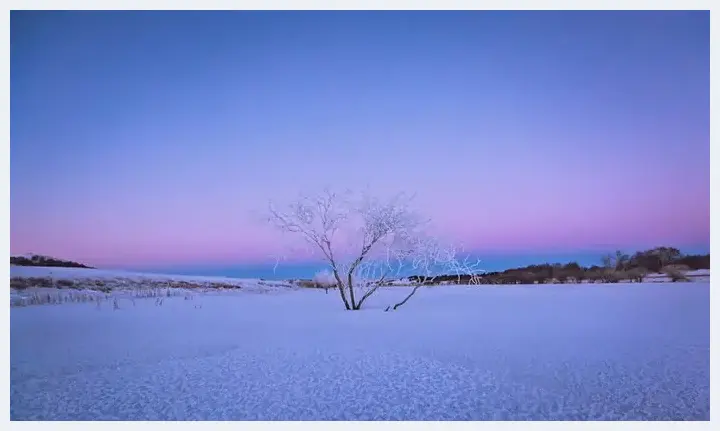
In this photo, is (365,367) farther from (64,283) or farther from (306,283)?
(306,283)

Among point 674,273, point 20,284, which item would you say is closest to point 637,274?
point 674,273

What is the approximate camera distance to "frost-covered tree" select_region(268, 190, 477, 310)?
302 inches

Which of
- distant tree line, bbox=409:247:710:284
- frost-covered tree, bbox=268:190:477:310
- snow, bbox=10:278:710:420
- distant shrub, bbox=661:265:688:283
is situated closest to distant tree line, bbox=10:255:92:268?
snow, bbox=10:278:710:420

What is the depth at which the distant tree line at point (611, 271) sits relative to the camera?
7.46 metres

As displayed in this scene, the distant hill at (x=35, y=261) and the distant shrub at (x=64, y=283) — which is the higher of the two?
the distant hill at (x=35, y=261)

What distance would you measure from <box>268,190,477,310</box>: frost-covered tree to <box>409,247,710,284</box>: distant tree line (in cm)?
45

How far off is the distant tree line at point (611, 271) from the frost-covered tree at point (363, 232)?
454mm

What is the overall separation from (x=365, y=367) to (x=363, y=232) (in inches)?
153

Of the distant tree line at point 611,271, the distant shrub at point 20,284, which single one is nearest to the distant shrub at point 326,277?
the distant tree line at point 611,271

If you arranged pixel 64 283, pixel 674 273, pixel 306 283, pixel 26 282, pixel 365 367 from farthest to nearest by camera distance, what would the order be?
1. pixel 306 283
2. pixel 64 283
3. pixel 26 282
4. pixel 674 273
5. pixel 365 367

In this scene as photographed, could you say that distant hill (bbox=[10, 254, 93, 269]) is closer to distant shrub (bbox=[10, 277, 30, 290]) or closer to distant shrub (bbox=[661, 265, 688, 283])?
distant shrub (bbox=[10, 277, 30, 290])

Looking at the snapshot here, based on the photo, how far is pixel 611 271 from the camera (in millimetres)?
10344

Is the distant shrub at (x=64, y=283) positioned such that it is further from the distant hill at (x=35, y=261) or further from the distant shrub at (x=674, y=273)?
the distant shrub at (x=674, y=273)

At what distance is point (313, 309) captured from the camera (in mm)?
8094
